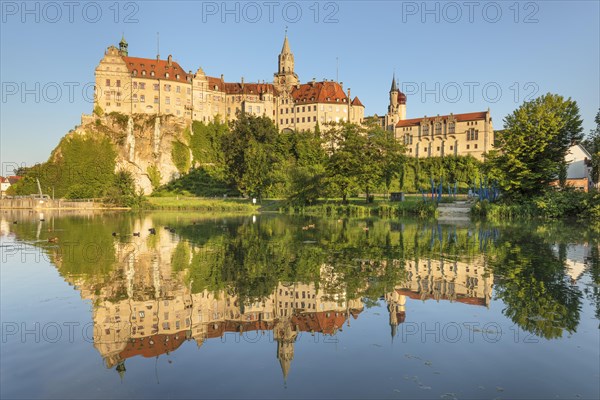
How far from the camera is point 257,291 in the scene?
45.9 feet

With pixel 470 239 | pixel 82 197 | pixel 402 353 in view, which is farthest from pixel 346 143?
pixel 82 197

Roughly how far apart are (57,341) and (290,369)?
18.3 feet

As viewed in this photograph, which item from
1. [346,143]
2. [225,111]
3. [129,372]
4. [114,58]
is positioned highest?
[114,58]

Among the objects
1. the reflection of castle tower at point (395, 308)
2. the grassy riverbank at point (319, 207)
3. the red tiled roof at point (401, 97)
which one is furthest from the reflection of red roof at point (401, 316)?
the red tiled roof at point (401, 97)

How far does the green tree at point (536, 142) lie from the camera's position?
47.5 meters

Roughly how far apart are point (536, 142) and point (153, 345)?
49.1m

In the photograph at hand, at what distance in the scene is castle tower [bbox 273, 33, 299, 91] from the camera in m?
132

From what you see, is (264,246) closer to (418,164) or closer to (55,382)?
(55,382)

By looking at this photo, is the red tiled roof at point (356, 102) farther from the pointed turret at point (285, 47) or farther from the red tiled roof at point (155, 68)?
the red tiled roof at point (155, 68)

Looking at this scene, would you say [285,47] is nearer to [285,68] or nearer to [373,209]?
[285,68]

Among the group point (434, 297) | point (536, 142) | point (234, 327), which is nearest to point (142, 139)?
point (536, 142)

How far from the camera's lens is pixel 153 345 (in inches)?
377

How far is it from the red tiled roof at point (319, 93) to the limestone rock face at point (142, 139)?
38301mm

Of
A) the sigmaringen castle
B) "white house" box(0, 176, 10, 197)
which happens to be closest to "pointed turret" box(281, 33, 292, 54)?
the sigmaringen castle
